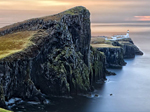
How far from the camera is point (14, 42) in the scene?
133m

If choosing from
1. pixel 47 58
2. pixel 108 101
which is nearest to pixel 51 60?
pixel 47 58

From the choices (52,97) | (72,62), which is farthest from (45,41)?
(52,97)

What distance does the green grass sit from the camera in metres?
121

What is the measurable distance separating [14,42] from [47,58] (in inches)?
586

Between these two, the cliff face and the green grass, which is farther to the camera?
the green grass

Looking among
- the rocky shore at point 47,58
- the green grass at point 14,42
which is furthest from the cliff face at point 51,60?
the green grass at point 14,42

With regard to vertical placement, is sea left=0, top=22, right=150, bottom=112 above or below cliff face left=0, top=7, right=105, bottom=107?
below

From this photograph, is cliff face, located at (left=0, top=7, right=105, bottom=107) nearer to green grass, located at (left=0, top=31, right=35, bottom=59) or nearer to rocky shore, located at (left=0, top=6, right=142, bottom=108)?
rocky shore, located at (left=0, top=6, right=142, bottom=108)

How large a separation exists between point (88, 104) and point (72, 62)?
21.8 meters

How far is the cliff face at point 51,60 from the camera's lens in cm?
11538

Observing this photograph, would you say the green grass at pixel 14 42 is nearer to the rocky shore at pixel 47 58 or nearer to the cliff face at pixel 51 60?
the rocky shore at pixel 47 58

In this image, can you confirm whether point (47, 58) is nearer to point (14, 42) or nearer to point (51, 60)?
point (51, 60)

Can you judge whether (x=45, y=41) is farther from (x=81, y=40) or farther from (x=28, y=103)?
(x=28, y=103)

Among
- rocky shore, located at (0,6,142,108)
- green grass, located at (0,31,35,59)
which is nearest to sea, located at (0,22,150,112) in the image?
rocky shore, located at (0,6,142,108)
